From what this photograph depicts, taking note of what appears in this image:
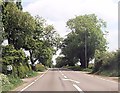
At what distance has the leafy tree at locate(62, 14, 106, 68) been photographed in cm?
9139

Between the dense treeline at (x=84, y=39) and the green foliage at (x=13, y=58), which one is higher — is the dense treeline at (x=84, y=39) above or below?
above

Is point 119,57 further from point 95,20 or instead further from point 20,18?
point 95,20

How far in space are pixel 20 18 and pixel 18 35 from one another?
3.16 meters

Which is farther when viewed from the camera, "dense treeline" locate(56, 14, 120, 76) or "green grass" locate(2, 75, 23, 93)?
"dense treeline" locate(56, 14, 120, 76)

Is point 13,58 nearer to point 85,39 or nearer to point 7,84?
point 7,84

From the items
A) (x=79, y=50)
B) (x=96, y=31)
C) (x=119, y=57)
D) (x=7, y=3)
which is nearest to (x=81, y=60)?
(x=79, y=50)

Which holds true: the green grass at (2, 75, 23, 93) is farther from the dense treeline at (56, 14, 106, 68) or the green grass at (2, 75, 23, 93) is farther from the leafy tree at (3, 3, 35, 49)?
the dense treeline at (56, 14, 106, 68)

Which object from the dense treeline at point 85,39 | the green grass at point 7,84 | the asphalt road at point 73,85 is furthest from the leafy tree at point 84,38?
the green grass at point 7,84

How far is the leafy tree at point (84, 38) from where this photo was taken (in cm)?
9139

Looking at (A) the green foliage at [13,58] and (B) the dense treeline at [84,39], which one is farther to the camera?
(B) the dense treeline at [84,39]

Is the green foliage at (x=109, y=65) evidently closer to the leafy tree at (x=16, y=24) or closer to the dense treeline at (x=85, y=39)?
the leafy tree at (x=16, y=24)

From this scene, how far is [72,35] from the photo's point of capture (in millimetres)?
94938

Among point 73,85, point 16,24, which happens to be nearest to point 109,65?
point 16,24

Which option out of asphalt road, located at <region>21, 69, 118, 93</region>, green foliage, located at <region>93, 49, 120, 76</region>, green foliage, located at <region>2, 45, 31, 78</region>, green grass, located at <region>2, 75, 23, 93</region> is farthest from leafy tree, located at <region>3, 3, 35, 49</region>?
green foliage, located at <region>93, 49, 120, 76</region>
